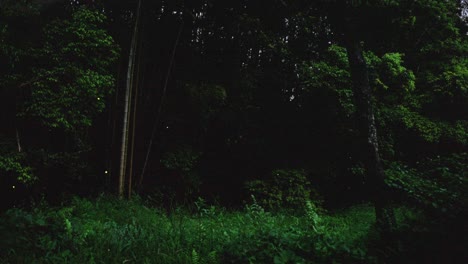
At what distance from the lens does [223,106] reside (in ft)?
36.8

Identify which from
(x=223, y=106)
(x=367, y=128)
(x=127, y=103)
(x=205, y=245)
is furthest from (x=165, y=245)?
(x=223, y=106)

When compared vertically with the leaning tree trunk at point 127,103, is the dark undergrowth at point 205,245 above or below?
below

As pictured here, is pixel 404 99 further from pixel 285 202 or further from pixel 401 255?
pixel 401 255

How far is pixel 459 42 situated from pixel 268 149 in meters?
7.33

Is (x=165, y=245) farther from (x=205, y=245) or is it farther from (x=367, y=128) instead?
(x=367, y=128)

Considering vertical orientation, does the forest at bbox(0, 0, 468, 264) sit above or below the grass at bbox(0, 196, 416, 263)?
above

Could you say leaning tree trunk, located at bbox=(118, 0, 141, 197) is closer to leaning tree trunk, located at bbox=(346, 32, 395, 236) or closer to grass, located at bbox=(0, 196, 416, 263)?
grass, located at bbox=(0, 196, 416, 263)

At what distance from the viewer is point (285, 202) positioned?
10.1 metres

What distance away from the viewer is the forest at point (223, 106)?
7.12 m

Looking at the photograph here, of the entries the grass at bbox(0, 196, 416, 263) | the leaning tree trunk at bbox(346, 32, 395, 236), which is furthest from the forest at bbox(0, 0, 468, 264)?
the grass at bbox(0, 196, 416, 263)

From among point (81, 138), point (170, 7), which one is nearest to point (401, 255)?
point (81, 138)

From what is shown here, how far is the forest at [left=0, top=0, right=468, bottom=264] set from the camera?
7117 mm

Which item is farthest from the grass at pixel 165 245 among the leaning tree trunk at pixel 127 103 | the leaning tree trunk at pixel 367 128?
the leaning tree trunk at pixel 127 103

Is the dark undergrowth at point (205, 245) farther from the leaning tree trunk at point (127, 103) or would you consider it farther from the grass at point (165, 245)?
the leaning tree trunk at point (127, 103)
